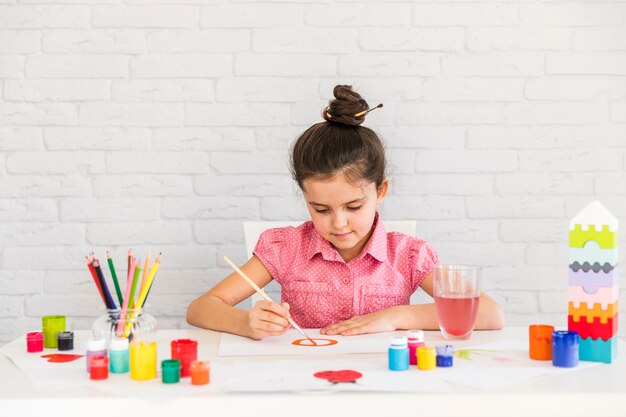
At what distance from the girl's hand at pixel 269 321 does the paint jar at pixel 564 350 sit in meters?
0.44

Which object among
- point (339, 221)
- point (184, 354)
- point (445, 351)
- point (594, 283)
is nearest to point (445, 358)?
point (445, 351)

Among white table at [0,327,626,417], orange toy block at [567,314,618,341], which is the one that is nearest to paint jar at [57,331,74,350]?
white table at [0,327,626,417]

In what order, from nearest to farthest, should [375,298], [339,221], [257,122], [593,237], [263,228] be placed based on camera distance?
[593,237] → [339,221] → [375,298] → [263,228] → [257,122]

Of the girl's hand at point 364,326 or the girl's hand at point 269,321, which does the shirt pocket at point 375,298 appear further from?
the girl's hand at point 269,321

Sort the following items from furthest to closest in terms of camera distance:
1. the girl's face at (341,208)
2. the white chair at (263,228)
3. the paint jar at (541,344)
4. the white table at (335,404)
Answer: the white chair at (263,228)
the girl's face at (341,208)
the paint jar at (541,344)
the white table at (335,404)

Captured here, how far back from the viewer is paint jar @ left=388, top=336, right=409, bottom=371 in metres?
1.09

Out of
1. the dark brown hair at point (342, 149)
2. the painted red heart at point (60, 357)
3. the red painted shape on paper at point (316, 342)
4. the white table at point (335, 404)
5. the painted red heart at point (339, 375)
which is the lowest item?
the white table at point (335, 404)

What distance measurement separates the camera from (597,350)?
1162mm

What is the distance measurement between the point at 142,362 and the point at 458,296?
0.54 metres

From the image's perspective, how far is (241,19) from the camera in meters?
2.17

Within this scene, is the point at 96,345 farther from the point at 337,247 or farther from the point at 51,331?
the point at 337,247

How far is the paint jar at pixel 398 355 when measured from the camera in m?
1.09

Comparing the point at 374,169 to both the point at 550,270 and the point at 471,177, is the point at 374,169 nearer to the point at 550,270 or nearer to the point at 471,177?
the point at 471,177

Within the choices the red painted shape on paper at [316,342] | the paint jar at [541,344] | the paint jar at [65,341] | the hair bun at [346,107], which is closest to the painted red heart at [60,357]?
the paint jar at [65,341]
